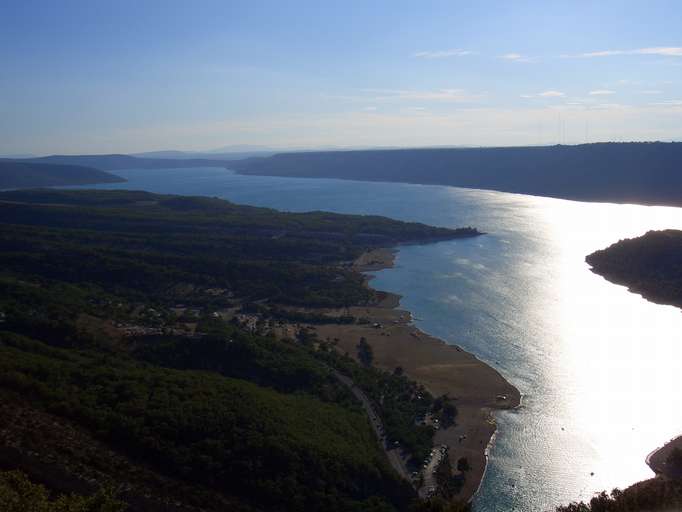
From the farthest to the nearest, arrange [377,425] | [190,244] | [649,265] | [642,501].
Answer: [190,244] < [649,265] < [377,425] < [642,501]

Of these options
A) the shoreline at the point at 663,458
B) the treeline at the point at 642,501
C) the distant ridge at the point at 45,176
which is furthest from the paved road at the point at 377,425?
the distant ridge at the point at 45,176

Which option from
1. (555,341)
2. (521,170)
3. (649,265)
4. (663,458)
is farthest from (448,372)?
(521,170)

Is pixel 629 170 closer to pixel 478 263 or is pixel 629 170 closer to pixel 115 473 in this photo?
pixel 478 263

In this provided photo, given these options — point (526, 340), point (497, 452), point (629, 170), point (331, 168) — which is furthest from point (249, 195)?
point (497, 452)

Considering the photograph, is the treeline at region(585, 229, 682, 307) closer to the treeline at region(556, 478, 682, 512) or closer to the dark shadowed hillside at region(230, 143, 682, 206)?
the treeline at region(556, 478, 682, 512)

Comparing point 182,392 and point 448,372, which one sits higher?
point 182,392

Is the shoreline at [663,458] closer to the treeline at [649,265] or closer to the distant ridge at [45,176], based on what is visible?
the treeline at [649,265]

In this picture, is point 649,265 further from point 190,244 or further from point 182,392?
point 182,392
